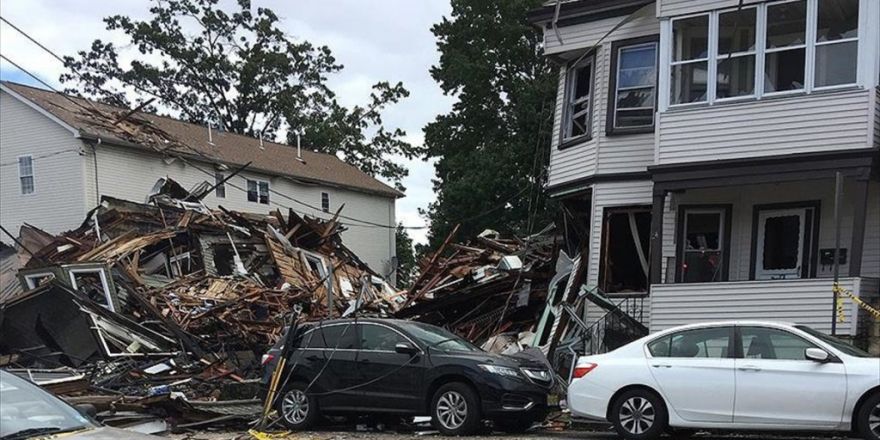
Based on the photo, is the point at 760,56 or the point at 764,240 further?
the point at 764,240

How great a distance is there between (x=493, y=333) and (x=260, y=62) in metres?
→ 34.5

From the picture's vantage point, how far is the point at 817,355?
8.73 m

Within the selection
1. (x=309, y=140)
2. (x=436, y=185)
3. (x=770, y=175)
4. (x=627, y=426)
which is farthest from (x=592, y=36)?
(x=309, y=140)

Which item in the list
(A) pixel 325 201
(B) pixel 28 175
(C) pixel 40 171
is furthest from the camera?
(A) pixel 325 201

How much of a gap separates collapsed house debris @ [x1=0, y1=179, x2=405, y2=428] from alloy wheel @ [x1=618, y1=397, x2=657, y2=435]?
532 centimetres

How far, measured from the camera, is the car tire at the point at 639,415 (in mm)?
9508

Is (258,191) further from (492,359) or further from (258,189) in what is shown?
(492,359)

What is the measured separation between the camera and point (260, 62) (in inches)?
1847

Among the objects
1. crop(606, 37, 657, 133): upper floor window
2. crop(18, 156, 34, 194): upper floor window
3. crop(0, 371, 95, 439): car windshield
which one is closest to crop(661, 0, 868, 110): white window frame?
crop(606, 37, 657, 133): upper floor window

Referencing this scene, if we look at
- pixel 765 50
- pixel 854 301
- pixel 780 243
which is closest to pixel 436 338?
pixel 854 301

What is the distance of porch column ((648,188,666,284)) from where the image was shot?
47.7 ft

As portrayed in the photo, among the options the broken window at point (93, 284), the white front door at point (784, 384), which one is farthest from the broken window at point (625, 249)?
the broken window at point (93, 284)

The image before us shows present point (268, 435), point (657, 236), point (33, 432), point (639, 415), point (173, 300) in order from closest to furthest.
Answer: point (33, 432), point (639, 415), point (268, 435), point (657, 236), point (173, 300)

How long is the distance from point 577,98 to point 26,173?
810 inches
